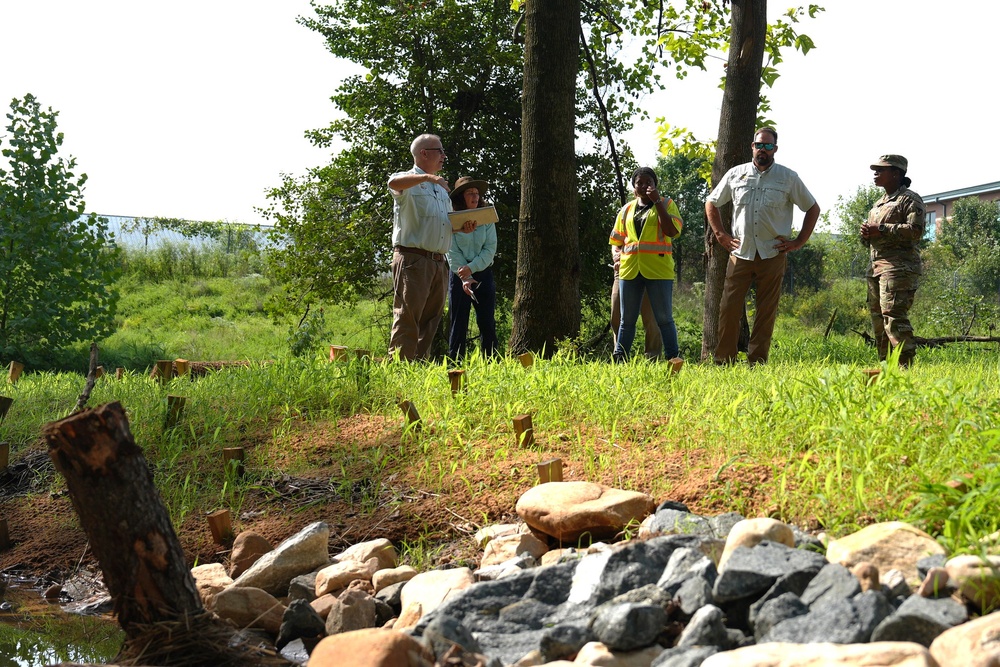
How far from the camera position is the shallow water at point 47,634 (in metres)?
3.97

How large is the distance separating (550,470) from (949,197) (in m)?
48.8

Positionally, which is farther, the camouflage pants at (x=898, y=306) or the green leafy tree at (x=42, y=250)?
the green leafy tree at (x=42, y=250)

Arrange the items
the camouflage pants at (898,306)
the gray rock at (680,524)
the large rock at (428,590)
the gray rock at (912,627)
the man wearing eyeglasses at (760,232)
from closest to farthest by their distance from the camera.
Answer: the gray rock at (912,627) → the large rock at (428,590) → the gray rock at (680,524) → the man wearing eyeglasses at (760,232) → the camouflage pants at (898,306)

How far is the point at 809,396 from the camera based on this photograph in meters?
4.85

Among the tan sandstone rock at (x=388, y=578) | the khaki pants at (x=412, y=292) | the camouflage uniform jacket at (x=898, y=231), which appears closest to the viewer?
the tan sandstone rock at (x=388, y=578)

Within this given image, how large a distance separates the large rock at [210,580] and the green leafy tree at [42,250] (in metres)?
8.08

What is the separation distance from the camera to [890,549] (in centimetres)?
309

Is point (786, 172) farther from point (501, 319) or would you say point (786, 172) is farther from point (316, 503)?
point (501, 319)

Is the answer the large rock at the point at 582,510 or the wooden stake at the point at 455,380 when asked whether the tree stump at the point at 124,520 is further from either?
the wooden stake at the point at 455,380

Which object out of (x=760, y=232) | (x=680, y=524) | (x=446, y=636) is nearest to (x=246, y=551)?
(x=446, y=636)

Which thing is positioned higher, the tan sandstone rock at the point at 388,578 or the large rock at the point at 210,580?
the tan sandstone rock at the point at 388,578

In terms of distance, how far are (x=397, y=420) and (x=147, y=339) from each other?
36.3ft

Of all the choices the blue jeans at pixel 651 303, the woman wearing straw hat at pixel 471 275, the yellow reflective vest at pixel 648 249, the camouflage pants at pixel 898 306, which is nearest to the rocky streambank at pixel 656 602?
the blue jeans at pixel 651 303

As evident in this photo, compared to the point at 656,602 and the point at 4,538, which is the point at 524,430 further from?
the point at 4,538
